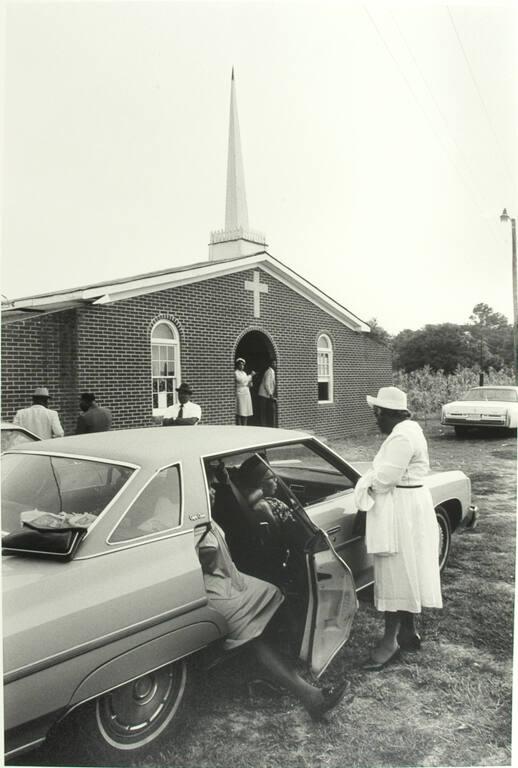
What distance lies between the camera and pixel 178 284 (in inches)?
311

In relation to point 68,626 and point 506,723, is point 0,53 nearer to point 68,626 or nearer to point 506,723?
point 68,626

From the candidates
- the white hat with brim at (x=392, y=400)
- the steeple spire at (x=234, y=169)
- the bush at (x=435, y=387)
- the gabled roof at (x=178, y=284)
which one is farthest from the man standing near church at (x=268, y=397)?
the white hat with brim at (x=392, y=400)

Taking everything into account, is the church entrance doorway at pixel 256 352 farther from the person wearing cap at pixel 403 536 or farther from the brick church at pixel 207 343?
the person wearing cap at pixel 403 536

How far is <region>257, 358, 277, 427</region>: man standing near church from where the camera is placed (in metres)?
8.78

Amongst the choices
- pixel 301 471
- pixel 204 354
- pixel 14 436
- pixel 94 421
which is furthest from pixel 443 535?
pixel 204 354

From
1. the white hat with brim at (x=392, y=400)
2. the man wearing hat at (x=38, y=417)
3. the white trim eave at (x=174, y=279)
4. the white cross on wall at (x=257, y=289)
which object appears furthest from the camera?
the white cross on wall at (x=257, y=289)

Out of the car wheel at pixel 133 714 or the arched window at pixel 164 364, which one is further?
the arched window at pixel 164 364

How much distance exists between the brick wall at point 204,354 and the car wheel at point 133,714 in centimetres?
307

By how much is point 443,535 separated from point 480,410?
10.4 feet

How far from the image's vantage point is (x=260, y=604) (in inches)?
112

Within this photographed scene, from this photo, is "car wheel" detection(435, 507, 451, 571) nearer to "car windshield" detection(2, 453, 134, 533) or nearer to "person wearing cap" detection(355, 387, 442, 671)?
"person wearing cap" detection(355, 387, 442, 671)

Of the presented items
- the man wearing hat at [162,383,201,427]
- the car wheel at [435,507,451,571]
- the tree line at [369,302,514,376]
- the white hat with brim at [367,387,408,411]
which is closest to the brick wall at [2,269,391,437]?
the man wearing hat at [162,383,201,427]

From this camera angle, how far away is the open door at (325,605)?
2811 millimetres

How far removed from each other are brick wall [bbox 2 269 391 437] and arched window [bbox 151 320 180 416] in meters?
0.14
